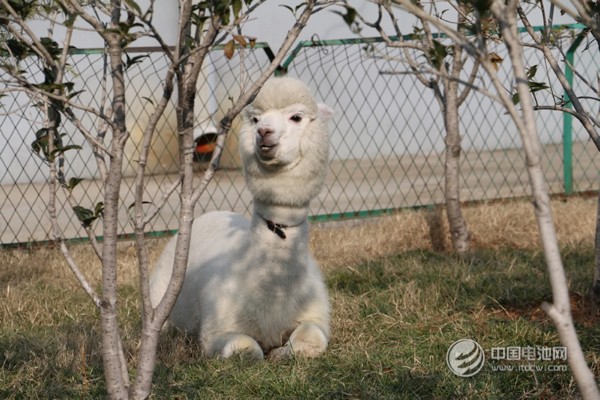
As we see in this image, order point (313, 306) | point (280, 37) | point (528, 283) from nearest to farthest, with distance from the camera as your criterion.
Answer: point (313, 306), point (528, 283), point (280, 37)

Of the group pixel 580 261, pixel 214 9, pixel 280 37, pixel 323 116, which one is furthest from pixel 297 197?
pixel 280 37

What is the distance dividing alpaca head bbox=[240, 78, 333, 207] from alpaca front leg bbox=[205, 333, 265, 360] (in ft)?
2.05

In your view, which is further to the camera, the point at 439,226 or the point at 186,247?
the point at 439,226

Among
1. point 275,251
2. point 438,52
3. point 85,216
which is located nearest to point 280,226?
point 275,251

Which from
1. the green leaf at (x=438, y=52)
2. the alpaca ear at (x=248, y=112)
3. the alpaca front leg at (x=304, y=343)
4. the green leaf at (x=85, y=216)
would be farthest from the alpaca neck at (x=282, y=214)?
the green leaf at (x=438, y=52)

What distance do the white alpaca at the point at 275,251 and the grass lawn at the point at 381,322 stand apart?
18cm

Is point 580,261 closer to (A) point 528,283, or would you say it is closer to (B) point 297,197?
(A) point 528,283

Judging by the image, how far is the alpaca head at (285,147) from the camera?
4.08 meters

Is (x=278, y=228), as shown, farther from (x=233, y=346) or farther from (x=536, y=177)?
(x=536, y=177)

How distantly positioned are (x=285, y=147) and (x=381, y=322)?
1.14 m

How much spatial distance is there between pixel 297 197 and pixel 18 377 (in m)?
1.38

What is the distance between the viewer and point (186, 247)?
2666 mm

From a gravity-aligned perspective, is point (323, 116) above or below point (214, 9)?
below

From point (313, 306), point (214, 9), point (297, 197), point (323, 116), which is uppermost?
point (214, 9)
